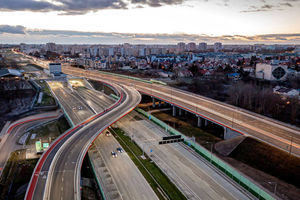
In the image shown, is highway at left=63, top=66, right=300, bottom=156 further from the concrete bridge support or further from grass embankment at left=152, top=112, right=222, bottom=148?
grass embankment at left=152, top=112, right=222, bottom=148

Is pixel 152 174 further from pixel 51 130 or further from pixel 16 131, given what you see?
pixel 16 131

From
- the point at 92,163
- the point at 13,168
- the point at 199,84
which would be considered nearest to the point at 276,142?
the point at 92,163

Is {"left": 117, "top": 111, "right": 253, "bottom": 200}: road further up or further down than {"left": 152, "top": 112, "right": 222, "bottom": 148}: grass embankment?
further down

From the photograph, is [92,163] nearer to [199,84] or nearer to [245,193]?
[245,193]

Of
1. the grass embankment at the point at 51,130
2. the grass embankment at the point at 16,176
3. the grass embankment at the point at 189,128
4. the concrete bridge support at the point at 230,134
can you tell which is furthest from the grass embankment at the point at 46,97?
the concrete bridge support at the point at 230,134

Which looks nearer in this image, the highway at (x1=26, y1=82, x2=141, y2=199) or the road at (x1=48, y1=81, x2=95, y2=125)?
the highway at (x1=26, y1=82, x2=141, y2=199)

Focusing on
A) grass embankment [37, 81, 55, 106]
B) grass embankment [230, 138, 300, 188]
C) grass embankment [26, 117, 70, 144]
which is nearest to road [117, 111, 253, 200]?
grass embankment [230, 138, 300, 188]

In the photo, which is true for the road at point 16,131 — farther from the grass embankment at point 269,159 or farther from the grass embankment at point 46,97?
the grass embankment at point 269,159
